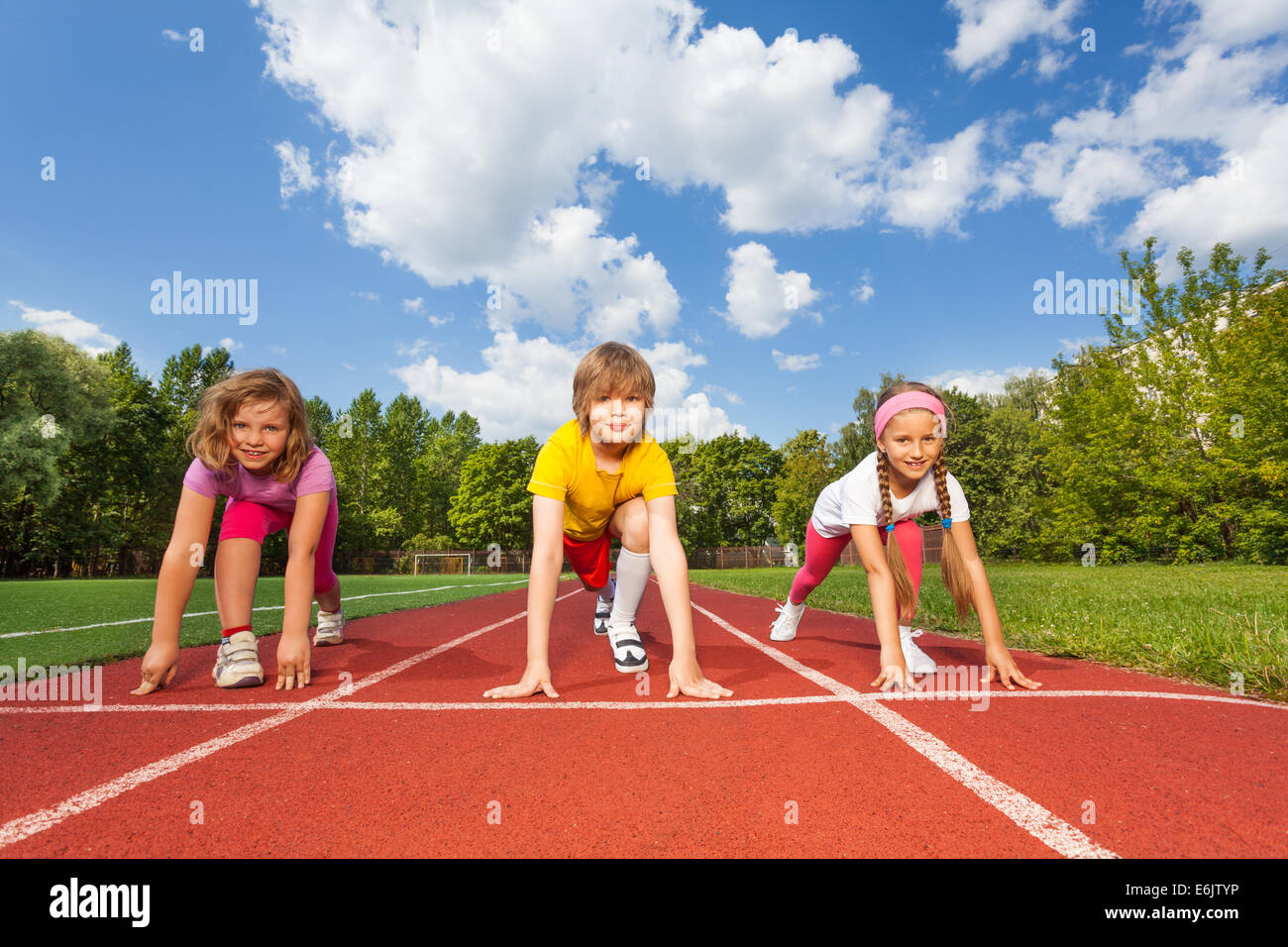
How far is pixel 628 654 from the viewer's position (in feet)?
13.5

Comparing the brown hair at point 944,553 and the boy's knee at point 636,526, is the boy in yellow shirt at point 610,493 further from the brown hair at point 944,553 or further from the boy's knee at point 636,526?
the brown hair at point 944,553

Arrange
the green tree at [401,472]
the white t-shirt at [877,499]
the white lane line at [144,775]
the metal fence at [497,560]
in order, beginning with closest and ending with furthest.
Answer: the white lane line at [144,775]
the white t-shirt at [877,499]
the metal fence at [497,560]
the green tree at [401,472]

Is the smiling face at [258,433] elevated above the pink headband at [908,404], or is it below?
below

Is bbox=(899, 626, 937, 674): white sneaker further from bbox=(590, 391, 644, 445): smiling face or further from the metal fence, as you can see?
the metal fence

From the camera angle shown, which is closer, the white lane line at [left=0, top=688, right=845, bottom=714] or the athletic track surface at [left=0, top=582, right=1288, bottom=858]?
the athletic track surface at [left=0, top=582, right=1288, bottom=858]

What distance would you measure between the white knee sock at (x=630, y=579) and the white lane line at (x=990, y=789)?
1394mm

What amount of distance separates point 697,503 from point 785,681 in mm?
59101

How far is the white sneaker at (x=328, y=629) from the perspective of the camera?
17.9 feet

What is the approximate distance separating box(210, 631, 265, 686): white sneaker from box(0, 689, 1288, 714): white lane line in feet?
1.34

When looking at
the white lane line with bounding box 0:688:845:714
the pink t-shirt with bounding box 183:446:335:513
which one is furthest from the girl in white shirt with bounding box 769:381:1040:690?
the pink t-shirt with bounding box 183:446:335:513

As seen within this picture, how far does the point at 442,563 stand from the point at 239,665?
48.6 meters

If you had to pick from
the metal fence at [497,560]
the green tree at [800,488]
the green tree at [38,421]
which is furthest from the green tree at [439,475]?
Answer: the green tree at [800,488]

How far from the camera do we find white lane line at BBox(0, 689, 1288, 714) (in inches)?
123
